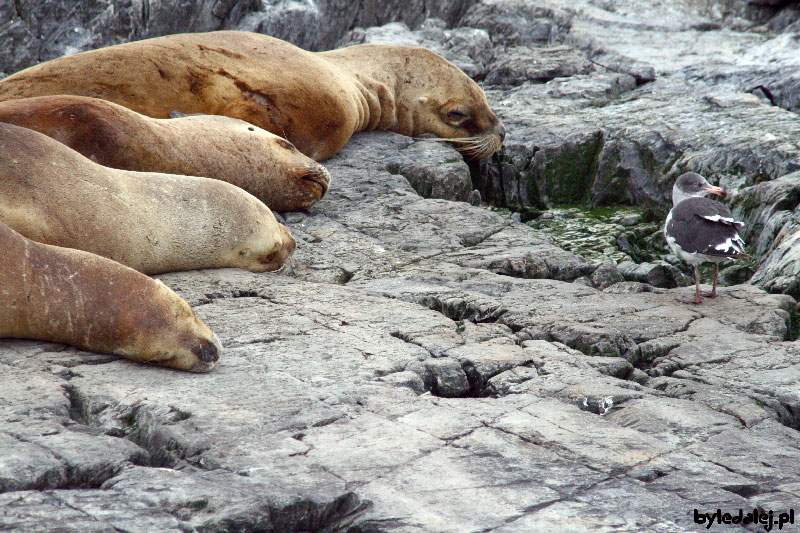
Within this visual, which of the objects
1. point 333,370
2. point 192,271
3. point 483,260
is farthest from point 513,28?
point 333,370

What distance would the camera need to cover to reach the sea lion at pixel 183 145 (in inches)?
202

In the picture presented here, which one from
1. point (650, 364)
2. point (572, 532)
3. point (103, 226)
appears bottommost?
point (650, 364)

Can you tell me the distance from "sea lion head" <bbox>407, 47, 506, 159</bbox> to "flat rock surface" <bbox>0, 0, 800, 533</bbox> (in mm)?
712

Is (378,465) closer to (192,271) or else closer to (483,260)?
(192,271)

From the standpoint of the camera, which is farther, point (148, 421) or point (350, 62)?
point (350, 62)

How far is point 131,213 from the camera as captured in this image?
4.51 meters

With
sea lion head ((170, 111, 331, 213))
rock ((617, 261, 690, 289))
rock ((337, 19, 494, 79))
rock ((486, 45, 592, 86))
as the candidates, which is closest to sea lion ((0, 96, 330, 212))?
sea lion head ((170, 111, 331, 213))

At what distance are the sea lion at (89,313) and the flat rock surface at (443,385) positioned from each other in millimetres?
80

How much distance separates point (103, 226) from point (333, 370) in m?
1.55

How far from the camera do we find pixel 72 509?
2414mm

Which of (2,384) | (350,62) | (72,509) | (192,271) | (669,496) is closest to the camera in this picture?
(72,509)

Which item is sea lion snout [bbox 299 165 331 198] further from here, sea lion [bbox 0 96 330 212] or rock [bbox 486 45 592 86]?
rock [bbox 486 45 592 86]

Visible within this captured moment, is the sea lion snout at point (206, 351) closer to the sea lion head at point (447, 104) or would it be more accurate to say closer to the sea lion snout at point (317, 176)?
the sea lion snout at point (317, 176)

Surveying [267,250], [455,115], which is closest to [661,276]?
[267,250]
